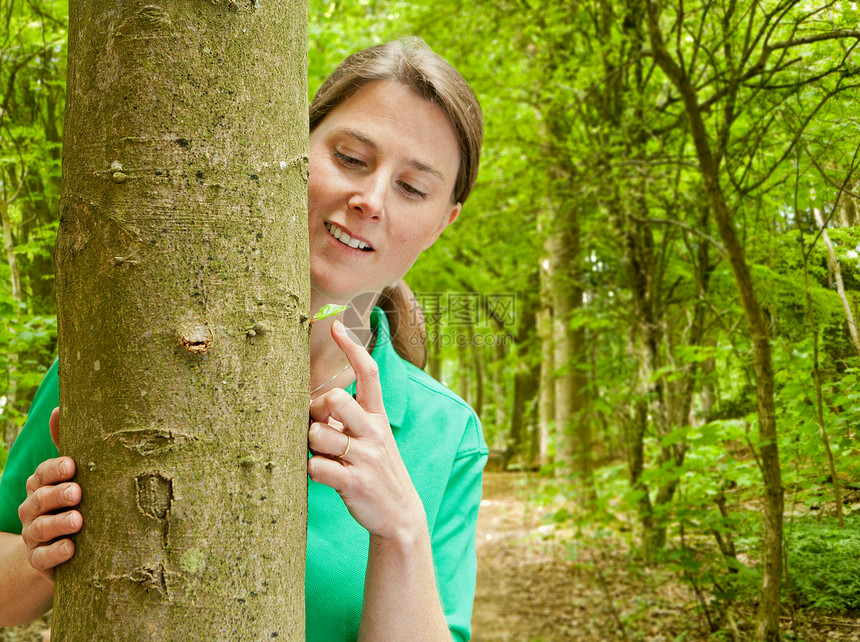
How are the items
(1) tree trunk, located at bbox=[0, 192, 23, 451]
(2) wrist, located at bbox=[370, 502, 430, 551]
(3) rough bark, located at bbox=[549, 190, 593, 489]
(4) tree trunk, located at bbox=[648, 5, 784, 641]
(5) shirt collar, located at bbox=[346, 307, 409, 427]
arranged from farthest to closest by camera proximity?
(3) rough bark, located at bbox=[549, 190, 593, 489] → (1) tree trunk, located at bbox=[0, 192, 23, 451] → (4) tree trunk, located at bbox=[648, 5, 784, 641] → (5) shirt collar, located at bbox=[346, 307, 409, 427] → (2) wrist, located at bbox=[370, 502, 430, 551]

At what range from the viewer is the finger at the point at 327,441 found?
91cm

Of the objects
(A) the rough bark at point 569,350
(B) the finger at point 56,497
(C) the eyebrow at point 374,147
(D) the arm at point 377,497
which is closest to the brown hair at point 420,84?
(C) the eyebrow at point 374,147

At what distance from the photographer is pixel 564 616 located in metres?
5.06

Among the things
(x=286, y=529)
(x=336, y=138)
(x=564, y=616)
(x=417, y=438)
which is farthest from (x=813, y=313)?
(x=564, y=616)

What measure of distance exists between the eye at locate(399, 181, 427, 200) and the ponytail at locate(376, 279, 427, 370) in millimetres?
543

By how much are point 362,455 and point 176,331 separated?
0.36 metres

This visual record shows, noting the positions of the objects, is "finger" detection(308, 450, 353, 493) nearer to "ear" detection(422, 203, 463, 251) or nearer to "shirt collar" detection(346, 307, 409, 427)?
"shirt collar" detection(346, 307, 409, 427)

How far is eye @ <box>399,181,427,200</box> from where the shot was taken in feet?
4.74

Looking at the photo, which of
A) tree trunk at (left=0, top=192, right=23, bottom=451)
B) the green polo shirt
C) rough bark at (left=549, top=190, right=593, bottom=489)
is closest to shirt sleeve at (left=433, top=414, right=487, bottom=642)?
the green polo shirt

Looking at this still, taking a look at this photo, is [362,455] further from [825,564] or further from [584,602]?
[584,602]

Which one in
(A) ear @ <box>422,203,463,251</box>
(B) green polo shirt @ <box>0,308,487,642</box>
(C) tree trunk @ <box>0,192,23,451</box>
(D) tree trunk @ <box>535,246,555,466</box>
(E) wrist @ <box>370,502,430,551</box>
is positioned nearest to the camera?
(E) wrist @ <box>370,502,430,551</box>

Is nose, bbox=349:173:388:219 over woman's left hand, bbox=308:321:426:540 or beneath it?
over


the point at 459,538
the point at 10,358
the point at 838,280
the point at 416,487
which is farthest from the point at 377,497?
the point at 10,358

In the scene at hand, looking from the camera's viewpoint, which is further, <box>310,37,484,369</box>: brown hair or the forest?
the forest
